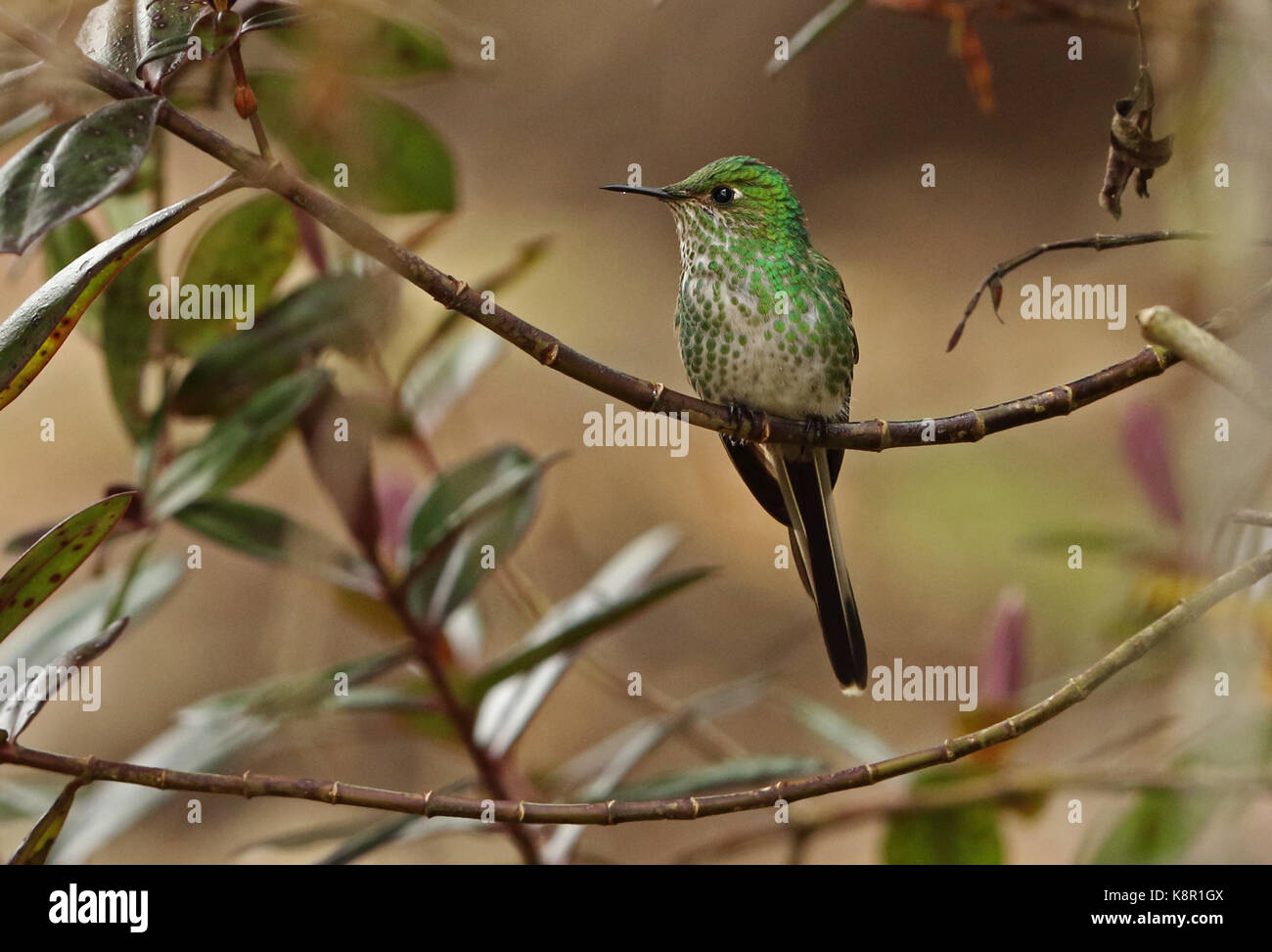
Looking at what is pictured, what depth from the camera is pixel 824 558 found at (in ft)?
5.81

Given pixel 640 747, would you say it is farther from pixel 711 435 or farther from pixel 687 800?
pixel 711 435

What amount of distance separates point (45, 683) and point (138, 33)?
628 millimetres

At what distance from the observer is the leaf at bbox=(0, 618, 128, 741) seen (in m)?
1.13

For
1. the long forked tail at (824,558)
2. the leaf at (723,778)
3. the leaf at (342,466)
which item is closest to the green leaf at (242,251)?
the leaf at (342,466)

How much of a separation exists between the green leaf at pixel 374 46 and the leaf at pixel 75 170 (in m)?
0.91

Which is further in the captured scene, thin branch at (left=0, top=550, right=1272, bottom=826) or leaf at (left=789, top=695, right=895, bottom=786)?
leaf at (left=789, top=695, right=895, bottom=786)

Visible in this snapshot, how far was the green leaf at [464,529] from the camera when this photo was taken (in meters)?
1.69

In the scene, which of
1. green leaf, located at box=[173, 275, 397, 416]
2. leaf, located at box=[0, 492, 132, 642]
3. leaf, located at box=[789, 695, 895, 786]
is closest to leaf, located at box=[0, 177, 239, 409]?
leaf, located at box=[0, 492, 132, 642]

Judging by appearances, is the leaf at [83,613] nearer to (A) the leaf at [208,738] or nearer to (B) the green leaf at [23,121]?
(A) the leaf at [208,738]

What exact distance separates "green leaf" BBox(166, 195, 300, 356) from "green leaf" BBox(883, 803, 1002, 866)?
134 cm

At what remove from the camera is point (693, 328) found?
191cm

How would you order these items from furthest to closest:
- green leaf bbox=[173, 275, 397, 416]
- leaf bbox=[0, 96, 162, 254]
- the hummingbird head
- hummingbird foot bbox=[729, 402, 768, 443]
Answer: the hummingbird head, green leaf bbox=[173, 275, 397, 416], hummingbird foot bbox=[729, 402, 768, 443], leaf bbox=[0, 96, 162, 254]

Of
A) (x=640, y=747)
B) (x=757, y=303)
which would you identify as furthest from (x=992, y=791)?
(x=757, y=303)

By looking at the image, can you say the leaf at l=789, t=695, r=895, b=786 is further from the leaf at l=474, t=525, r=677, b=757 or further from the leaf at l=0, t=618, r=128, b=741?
the leaf at l=0, t=618, r=128, b=741
